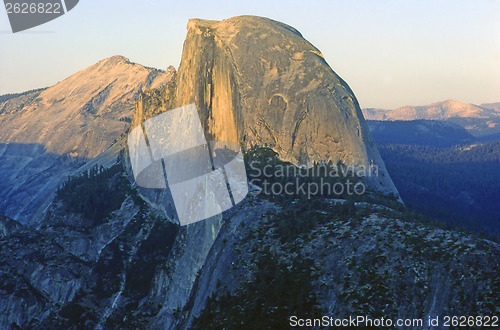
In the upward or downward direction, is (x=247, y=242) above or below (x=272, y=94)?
below

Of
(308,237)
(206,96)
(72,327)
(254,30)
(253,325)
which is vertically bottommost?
(72,327)

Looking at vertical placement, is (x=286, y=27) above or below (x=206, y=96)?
above

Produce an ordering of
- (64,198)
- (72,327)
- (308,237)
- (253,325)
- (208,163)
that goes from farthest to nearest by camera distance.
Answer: (64,198)
(208,163)
(72,327)
(308,237)
(253,325)

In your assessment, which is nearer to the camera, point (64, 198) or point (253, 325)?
point (253, 325)

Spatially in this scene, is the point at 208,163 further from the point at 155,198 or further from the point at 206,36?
the point at 206,36

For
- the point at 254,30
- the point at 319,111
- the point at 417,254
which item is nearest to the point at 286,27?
the point at 254,30

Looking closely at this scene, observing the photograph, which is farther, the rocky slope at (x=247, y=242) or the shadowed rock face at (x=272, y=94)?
the shadowed rock face at (x=272, y=94)

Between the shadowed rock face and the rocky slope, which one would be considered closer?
the rocky slope

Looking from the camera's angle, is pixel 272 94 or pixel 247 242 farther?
pixel 272 94
